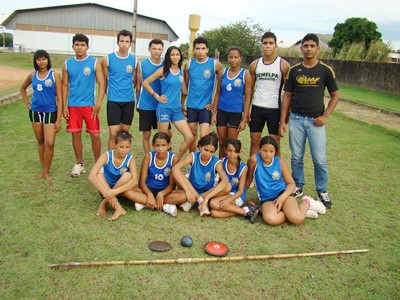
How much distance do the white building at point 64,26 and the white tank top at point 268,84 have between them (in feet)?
152

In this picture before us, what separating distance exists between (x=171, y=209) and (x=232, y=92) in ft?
6.41

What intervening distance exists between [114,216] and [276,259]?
190cm

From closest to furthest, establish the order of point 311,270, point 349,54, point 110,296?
point 110,296
point 311,270
point 349,54

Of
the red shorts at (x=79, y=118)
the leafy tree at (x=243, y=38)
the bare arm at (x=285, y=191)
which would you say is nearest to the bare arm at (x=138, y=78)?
the red shorts at (x=79, y=118)

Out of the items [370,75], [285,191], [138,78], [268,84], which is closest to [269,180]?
[285,191]

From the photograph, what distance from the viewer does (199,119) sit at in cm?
580

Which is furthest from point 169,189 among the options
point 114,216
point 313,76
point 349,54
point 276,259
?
point 349,54

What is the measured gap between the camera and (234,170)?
500 centimetres

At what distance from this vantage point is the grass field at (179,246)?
10.5ft

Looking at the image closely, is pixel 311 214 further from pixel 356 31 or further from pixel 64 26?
pixel 356 31

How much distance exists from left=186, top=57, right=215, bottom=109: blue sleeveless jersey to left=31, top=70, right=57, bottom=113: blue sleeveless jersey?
199 cm

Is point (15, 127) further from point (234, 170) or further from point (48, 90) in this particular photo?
point (234, 170)

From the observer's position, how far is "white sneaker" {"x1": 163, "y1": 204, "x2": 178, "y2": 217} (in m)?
4.60

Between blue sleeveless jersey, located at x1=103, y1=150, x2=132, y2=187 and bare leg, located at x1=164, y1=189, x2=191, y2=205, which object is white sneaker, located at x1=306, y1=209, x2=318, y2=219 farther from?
blue sleeveless jersey, located at x1=103, y1=150, x2=132, y2=187
